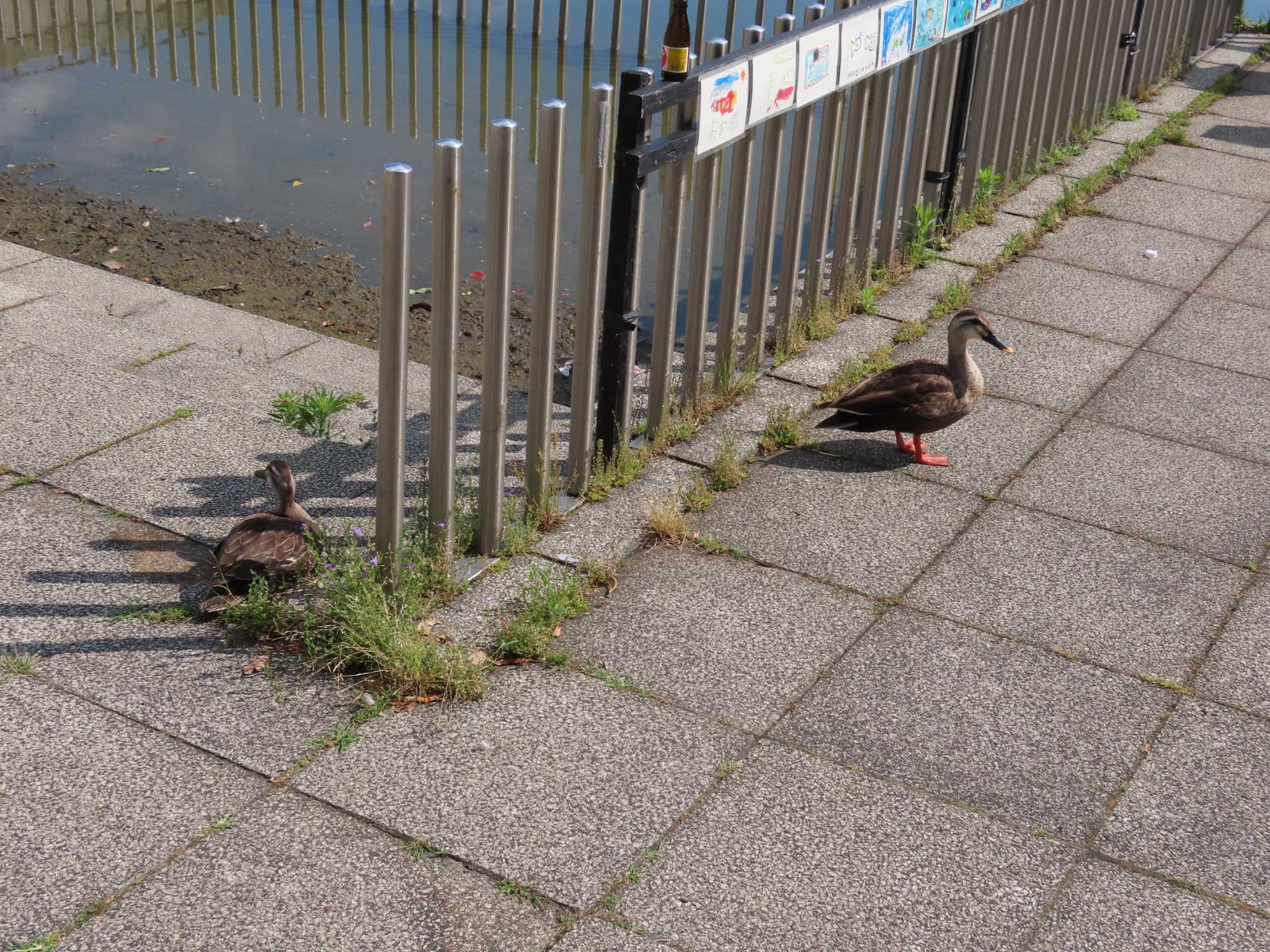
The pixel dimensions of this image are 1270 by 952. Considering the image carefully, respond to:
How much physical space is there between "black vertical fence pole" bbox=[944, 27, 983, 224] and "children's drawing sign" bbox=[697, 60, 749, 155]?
3117 mm

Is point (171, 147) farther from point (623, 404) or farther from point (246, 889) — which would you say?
point (246, 889)

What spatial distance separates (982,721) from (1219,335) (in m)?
4.37

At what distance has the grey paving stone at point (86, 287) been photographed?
7.79 metres

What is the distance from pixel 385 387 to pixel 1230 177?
8.34m

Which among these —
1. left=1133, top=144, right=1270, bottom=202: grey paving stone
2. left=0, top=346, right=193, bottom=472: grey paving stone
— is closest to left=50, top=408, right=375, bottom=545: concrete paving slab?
left=0, top=346, right=193, bottom=472: grey paving stone

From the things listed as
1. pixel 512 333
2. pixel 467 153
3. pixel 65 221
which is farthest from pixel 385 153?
pixel 512 333

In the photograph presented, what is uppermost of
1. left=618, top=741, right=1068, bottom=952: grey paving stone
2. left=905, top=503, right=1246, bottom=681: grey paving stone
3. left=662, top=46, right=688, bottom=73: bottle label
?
left=662, top=46, right=688, bottom=73: bottle label

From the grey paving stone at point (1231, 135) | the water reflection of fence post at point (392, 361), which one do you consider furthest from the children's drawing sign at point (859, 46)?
the grey paving stone at point (1231, 135)

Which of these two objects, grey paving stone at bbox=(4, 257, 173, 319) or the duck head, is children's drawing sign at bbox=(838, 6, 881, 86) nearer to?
the duck head

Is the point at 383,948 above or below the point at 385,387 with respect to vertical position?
below

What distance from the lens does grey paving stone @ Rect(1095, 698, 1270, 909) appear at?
13.5 ft

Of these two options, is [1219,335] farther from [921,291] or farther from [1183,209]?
[1183,209]

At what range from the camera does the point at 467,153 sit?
39.7ft

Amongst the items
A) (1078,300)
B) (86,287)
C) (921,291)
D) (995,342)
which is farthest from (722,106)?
(86,287)
